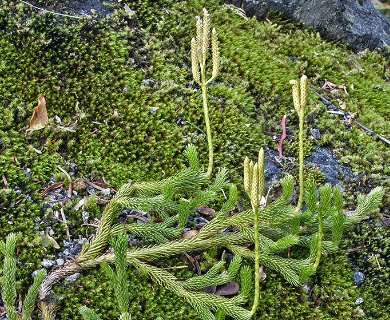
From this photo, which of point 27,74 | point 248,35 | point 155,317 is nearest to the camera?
point 155,317

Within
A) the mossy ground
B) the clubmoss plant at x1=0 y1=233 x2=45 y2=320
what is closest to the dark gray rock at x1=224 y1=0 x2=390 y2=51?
the mossy ground

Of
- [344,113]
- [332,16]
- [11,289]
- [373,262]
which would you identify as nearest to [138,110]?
[11,289]

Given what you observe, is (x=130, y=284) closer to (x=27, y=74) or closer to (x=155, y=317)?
(x=155, y=317)

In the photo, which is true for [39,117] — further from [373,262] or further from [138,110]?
[373,262]

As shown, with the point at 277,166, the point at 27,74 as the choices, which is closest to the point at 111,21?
the point at 27,74

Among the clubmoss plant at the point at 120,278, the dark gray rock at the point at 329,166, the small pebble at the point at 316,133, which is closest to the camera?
the clubmoss plant at the point at 120,278

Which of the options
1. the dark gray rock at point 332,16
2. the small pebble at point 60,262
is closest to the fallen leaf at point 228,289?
the small pebble at point 60,262

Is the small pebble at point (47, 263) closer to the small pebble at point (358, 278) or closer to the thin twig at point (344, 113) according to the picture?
the small pebble at point (358, 278)
